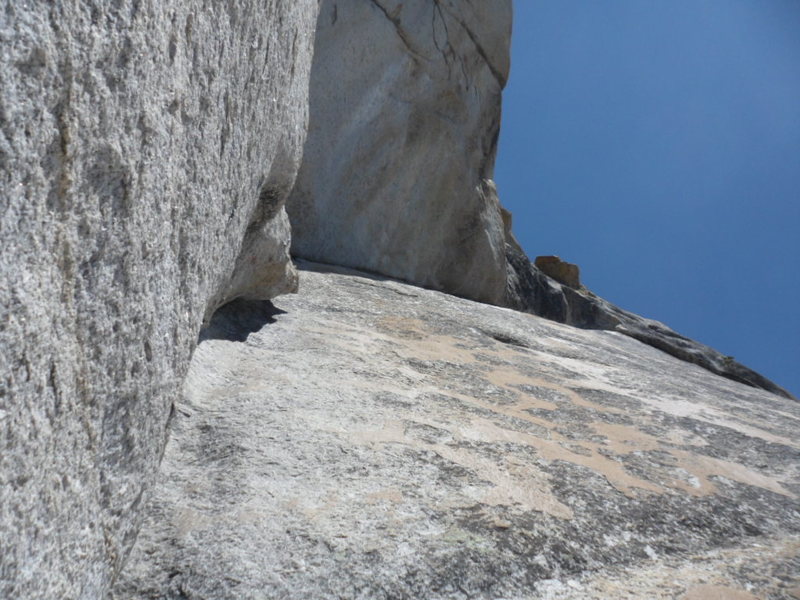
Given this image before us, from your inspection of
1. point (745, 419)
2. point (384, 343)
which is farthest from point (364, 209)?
point (745, 419)

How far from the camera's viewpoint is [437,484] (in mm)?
1647

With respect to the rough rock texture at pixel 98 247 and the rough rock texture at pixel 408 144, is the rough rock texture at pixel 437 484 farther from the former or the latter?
the rough rock texture at pixel 408 144

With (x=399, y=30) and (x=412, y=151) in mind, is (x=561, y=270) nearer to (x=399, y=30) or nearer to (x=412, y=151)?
(x=412, y=151)

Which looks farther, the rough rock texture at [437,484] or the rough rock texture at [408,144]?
the rough rock texture at [408,144]

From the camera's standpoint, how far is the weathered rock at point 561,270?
10578mm

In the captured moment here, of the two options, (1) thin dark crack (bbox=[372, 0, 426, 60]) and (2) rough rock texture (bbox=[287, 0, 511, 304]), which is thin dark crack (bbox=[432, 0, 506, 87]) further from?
(1) thin dark crack (bbox=[372, 0, 426, 60])

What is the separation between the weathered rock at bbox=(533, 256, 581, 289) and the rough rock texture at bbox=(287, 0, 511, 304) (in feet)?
10.4

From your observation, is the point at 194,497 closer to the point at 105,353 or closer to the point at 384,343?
the point at 105,353

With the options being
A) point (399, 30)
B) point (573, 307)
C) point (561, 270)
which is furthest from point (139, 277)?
point (561, 270)

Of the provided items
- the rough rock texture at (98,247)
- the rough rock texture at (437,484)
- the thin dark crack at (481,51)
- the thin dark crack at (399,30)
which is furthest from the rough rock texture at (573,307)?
the rough rock texture at (98,247)

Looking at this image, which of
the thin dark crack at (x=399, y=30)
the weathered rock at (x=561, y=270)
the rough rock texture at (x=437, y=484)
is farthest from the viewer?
the weathered rock at (x=561, y=270)

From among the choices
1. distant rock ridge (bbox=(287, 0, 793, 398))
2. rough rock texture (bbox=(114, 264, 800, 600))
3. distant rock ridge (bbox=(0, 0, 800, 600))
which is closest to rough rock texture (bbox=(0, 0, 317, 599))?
distant rock ridge (bbox=(0, 0, 800, 600))

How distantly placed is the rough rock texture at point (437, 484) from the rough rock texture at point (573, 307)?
15.2 ft

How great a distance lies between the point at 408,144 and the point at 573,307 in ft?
13.8
